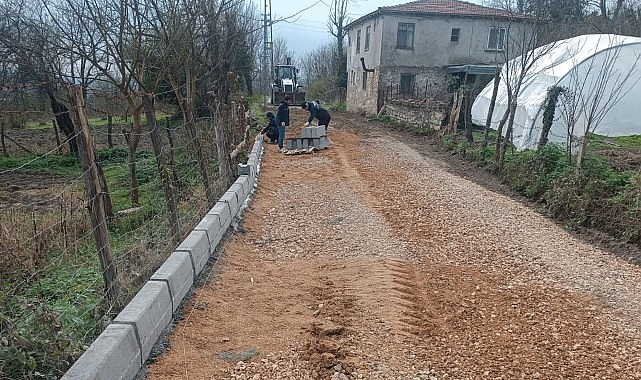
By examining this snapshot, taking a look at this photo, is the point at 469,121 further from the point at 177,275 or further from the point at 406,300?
the point at 177,275

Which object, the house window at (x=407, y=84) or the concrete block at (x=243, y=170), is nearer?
the concrete block at (x=243, y=170)

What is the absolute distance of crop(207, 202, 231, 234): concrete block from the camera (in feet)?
20.0

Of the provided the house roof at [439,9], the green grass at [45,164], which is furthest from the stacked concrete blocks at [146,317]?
the house roof at [439,9]

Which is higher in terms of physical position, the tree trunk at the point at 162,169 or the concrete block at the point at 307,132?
the tree trunk at the point at 162,169

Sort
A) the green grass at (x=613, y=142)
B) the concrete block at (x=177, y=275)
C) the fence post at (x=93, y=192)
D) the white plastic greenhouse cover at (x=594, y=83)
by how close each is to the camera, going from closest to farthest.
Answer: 1. the fence post at (x=93, y=192)
2. the concrete block at (x=177, y=275)
3. the green grass at (x=613, y=142)
4. the white plastic greenhouse cover at (x=594, y=83)

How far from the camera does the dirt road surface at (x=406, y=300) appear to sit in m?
3.67

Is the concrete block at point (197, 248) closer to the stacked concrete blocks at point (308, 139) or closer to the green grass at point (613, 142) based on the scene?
the stacked concrete blocks at point (308, 139)

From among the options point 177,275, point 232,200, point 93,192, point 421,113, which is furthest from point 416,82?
point 93,192

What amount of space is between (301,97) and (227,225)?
86.9 ft

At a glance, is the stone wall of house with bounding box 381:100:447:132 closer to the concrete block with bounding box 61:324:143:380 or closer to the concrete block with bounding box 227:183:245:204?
the concrete block with bounding box 227:183:245:204

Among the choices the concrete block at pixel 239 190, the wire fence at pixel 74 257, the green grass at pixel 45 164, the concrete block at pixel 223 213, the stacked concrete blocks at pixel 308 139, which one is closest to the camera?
the wire fence at pixel 74 257

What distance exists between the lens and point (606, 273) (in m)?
5.81

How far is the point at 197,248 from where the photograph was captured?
496cm

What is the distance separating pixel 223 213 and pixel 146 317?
2.82 metres
